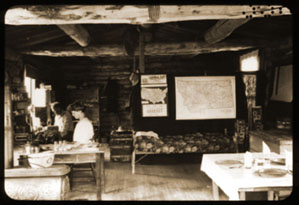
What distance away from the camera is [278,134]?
690 centimetres

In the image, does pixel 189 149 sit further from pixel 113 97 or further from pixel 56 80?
pixel 56 80

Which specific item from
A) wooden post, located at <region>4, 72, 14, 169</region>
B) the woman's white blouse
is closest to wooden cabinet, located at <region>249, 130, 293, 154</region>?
the woman's white blouse

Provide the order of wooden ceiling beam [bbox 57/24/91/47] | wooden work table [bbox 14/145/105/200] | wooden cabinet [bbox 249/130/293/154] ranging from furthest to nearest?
wooden cabinet [bbox 249/130/293/154]
wooden ceiling beam [bbox 57/24/91/47]
wooden work table [bbox 14/145/105/200]

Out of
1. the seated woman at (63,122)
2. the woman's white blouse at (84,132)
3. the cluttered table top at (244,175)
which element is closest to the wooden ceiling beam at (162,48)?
the seated woman at (63,122)

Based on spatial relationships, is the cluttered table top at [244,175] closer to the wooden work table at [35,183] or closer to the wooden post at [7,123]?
the wooden work table at [35,183]

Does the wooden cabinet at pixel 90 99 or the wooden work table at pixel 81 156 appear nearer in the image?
the wooden work table at pixel 81 156

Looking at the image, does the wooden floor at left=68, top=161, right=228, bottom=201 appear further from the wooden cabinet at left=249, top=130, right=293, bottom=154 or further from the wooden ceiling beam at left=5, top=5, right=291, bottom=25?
the wooden ceiling beam at left=5, top=5, right=291, bottom=25

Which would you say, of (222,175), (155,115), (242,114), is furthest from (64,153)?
(242,114)

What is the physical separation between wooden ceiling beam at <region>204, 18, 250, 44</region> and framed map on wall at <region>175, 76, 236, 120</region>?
4.19ft

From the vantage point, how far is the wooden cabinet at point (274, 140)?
625 centimetres

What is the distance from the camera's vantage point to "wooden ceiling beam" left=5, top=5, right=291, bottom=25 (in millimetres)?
4098

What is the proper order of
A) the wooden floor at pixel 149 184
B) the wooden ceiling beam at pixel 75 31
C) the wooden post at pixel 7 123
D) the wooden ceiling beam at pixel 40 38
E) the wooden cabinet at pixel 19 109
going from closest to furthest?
Result: 1. the wooden post at pixel 7 123
2. the wooden floor at pixel 149 184
3. the wooden ceiling beam at pixel 75 31
4. the wooden ceiling beam at pixel 40 38
5. the wooden cabinet at pixel 19 109

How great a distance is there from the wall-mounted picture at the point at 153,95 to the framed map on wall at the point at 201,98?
0.39 m
